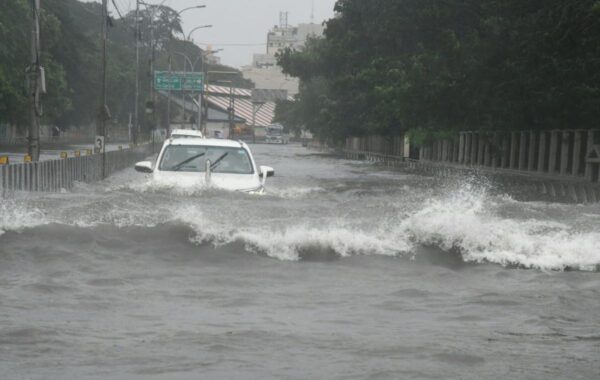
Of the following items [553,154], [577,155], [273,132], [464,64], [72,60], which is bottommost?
[273,132]

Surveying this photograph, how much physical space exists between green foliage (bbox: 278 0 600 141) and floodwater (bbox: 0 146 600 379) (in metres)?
10.8

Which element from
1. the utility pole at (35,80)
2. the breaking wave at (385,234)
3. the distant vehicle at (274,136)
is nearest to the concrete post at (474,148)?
the utility pole at (35,80)

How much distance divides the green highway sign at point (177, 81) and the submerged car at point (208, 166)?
61.7m

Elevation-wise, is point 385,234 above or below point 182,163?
below

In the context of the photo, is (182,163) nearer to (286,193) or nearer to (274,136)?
(286,193)

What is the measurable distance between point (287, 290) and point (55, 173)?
14788 mm

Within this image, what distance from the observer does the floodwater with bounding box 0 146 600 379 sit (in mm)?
6344

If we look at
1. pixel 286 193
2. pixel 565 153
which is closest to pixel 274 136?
pixel 565 153

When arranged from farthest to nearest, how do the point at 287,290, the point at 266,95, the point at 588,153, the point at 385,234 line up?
1. the point at 266,95
2. the point at 588,153
3. the point at 385,234
4. the point at 287,290

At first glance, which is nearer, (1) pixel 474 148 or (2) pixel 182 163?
(2) pixel 182 163

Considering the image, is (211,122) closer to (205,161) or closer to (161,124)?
(161,124)

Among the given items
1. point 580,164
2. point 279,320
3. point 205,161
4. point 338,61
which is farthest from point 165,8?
point 279,320

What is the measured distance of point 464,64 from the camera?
1442 inches

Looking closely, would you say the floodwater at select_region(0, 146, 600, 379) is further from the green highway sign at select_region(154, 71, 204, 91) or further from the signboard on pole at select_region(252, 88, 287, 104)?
the signboard on pole at select_region(252, 88, 287, 104)
